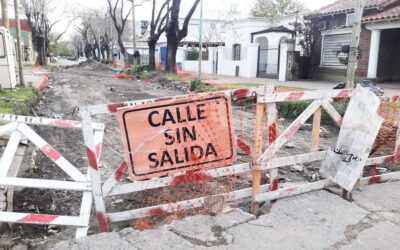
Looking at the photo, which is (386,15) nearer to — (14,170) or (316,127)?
(316,127)

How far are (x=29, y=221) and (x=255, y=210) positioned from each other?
2144mm

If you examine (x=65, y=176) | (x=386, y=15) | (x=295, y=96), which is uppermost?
(x=386, y=15)

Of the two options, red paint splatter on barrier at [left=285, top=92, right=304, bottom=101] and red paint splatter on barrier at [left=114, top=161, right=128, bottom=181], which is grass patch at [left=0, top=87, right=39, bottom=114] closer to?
red paint splatter on barrier at [left=114, top=161, right=128, bottom=181]

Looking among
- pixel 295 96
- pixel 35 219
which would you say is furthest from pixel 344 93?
pixel 35 219

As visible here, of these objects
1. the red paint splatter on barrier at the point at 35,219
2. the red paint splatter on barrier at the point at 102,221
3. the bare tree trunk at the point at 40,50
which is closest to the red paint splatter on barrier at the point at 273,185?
the red paint splatter on barrier at the point at 102,221

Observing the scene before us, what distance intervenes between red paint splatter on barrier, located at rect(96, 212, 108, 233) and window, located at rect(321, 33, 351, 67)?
18243 mm

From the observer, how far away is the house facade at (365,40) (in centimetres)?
1744

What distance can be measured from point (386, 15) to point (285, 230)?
53.0 feet

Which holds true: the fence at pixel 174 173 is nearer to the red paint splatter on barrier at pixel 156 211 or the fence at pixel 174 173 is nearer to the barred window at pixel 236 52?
the red paint splatter on barrier at pixel 156 211

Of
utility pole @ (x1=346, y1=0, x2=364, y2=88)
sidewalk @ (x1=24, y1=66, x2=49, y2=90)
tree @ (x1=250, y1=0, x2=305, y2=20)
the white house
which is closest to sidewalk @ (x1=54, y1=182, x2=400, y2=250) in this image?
utility pole @ (x1=346, y1=0, x2=364, y2=88)

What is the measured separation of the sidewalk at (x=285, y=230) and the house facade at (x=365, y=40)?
1488 cm

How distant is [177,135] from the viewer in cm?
358

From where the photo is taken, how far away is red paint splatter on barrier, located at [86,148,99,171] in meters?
3.35

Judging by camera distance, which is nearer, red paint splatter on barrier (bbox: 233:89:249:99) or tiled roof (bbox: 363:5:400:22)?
red paint splatter on barrier (bbox: 233:89:249:99)
